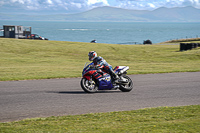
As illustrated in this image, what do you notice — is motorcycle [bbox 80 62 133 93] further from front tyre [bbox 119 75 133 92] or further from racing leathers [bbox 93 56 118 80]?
racing leathers [bbox 93 56 118 80]

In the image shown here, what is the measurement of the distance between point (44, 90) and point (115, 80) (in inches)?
125

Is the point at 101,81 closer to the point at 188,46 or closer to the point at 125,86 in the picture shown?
the point at 125,86

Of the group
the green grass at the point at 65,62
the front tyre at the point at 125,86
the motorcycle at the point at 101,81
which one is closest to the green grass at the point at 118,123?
the motorcycle at the point at 101,81

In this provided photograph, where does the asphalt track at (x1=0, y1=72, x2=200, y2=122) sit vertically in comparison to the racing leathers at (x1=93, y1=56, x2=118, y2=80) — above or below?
below

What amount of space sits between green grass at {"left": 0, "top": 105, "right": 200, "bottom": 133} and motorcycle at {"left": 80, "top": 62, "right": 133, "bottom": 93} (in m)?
3.81

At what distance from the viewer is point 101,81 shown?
42.3 feet

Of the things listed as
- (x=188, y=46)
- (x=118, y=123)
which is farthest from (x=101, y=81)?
(x=188, y=46)

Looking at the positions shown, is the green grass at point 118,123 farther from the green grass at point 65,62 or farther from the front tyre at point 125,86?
the green grass at point 65,62

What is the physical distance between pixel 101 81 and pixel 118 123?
17.3ft

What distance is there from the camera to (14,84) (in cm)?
1516

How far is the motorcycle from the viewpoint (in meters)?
12.6

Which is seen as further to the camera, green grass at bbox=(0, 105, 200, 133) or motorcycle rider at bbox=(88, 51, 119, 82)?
motorcycle rider at bbox=(88, 51, 119, 82)

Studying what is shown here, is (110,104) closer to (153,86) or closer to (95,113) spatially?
(95,113)

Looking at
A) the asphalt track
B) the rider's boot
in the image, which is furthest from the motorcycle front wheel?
the rider's boot
